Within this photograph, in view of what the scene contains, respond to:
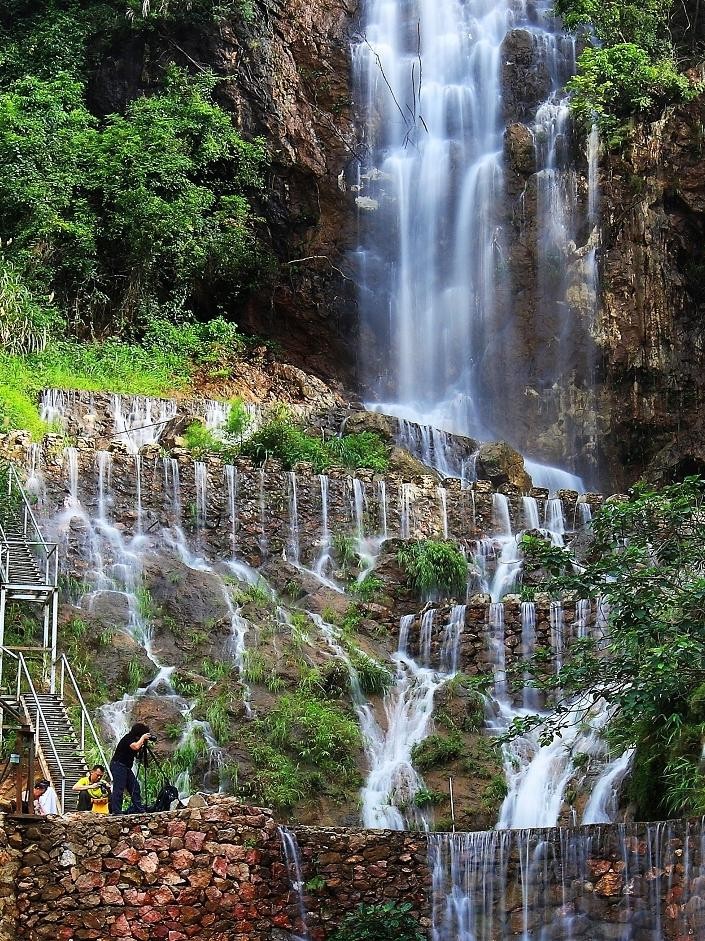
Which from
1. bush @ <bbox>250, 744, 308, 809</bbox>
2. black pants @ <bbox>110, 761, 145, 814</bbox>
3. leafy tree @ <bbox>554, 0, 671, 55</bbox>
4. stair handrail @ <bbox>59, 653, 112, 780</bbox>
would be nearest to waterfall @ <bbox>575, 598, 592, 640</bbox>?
bush @ <bbox>250, 744, 308, 809</bbox>

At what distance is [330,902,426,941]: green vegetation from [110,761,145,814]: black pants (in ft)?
8.07

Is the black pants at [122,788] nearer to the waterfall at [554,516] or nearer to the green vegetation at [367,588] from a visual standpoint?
the green vegetation at [367,588]

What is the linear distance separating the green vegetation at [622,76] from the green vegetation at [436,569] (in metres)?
12.3

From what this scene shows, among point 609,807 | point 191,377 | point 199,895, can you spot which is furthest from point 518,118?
point 199,895

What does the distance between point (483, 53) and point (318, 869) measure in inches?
946

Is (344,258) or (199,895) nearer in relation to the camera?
(199,895)

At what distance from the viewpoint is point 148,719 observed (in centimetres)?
1756

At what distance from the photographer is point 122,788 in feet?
45.4

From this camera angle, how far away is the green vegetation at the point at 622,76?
98.2 feet

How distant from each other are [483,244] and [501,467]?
286 inches

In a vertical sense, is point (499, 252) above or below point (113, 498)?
above

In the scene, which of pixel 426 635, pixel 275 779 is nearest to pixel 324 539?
pixel 426 635

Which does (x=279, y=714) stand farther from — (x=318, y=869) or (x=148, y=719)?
(x=318, y=869)

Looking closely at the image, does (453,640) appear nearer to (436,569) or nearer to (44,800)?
(436,569)
